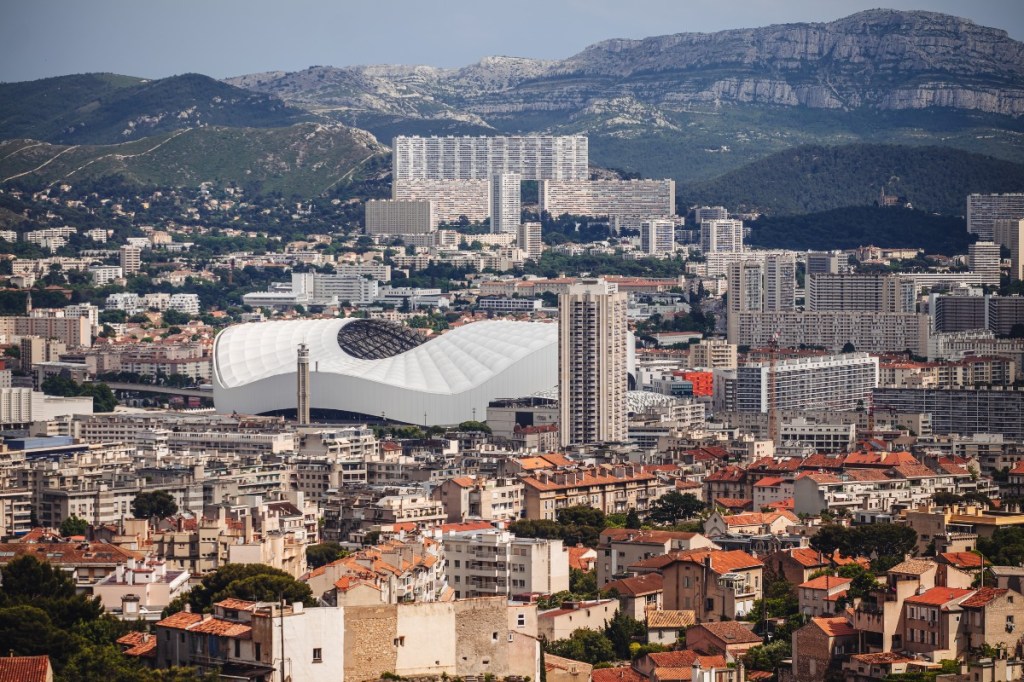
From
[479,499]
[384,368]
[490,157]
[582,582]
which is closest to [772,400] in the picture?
[384,368]

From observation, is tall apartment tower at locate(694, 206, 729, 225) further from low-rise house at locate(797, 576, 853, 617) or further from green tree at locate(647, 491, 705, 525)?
low-rise house at locate(797, 576, 853, 617)

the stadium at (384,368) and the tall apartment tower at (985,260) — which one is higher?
the tall apartment tower at (985,260)

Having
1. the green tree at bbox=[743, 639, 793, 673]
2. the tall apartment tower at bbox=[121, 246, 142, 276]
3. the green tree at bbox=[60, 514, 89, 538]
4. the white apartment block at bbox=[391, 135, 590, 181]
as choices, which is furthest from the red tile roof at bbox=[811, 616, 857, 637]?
the white apartment block at bbox=[391, 135, 590, 181]

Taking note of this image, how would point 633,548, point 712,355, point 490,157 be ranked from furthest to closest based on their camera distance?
point 490,157 < point 712,355 < point 633,548

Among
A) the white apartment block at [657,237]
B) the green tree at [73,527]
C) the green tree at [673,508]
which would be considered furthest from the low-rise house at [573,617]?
the white apartment block at [657,237]

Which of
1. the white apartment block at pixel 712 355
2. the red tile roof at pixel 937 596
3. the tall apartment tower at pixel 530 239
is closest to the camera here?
the red tile roof at pixel 937 596

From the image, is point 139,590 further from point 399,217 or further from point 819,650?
point 399,217

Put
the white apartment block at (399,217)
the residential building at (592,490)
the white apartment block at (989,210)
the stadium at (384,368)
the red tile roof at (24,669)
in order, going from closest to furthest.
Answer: the red tile roof at (24,669) < the residential building at (592,490) < the stadium at (384,368) < the white apartment block at (989,210) < the white apartment block at (399,217)

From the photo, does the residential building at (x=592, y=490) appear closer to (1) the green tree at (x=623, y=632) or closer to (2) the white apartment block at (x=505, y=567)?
(2) the white apartment block at (x=505, y=567)
